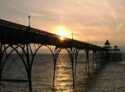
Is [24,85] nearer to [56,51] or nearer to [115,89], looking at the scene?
[56,51]

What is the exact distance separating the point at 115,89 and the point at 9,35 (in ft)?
80.9

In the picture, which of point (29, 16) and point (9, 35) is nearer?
point (9, 35)

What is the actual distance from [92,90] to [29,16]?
55.4 feet

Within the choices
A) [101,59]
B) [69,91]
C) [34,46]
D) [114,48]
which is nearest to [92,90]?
[69,91]

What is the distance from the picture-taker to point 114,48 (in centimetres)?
13662

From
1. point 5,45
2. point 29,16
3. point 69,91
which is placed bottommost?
point 69,91

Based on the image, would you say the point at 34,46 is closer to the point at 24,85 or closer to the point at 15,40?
the point at 15,40

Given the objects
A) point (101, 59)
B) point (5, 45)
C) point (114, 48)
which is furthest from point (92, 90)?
point (114, 48)

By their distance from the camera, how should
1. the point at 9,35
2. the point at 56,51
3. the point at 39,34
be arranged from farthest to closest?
the point at 56,51, the point at 39,34, the point at 9,35

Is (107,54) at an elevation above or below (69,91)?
above

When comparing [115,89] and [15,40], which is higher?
[15,40]

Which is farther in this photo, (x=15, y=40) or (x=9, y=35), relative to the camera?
(x=15, y=40)

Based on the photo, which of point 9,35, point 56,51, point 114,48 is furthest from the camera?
point 114,48

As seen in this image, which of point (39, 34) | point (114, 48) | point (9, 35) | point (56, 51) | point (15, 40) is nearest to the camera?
point (9, 35)
